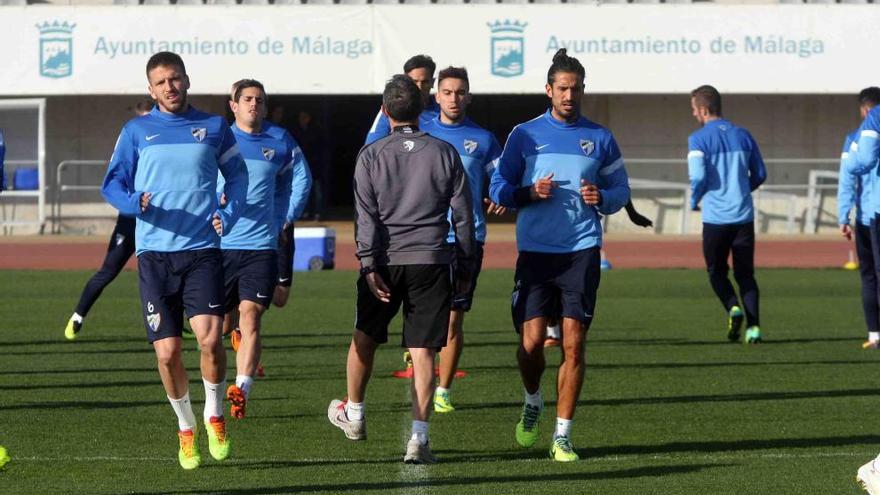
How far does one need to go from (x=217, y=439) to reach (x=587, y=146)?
2.45 m

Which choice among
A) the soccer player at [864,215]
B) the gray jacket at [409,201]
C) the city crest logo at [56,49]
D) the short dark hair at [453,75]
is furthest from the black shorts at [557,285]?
the city crest logo at [56,49]

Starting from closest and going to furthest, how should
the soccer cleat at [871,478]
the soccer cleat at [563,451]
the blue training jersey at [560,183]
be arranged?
the soccer cleat at [871,478]
the soccer cleat at [563,451]
the blue training jersey at [560,183]

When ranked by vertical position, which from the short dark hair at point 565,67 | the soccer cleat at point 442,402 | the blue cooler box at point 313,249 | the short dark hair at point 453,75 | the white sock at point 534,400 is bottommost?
the blue cooler box at point 313,249

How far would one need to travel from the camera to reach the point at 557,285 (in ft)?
28.5

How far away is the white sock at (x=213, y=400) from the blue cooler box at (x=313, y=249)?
607 inches

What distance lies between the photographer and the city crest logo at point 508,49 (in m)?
29.1

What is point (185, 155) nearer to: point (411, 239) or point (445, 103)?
point (411, 239)

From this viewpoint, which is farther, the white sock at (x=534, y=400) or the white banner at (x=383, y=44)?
the white banner at (x=383, y=44)

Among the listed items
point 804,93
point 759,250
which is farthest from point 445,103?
point 804,93

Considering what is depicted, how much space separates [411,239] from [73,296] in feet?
40.3

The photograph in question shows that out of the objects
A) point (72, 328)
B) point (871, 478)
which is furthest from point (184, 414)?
point (72, 328)

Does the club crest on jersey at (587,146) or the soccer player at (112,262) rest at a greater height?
the club crest on jersey at (587,146)

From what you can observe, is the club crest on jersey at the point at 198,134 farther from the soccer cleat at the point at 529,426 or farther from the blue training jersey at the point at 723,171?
the blue training jersey at the point at 723,171

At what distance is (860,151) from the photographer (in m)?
12.2
